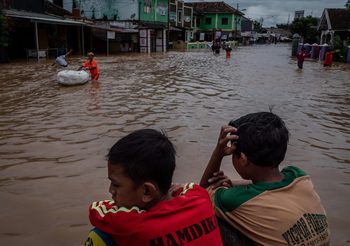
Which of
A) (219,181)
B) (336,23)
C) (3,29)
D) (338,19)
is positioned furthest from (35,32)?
(338,19)

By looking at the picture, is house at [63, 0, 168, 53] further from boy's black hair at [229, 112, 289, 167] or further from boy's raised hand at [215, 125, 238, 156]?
boy's black hair at [229, 112, 289, 167]

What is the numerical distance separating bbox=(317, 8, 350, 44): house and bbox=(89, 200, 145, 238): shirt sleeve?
122 feet

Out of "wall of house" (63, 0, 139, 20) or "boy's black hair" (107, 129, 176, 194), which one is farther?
"wall of house" (63, 0, 139, 20)

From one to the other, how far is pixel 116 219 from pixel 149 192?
0.18m

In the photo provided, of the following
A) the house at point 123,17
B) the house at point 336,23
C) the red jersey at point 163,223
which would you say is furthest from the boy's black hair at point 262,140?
the house at point 336,23

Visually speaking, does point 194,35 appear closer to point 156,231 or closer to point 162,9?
point 162,9

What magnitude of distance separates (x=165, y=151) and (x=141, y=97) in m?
8.92

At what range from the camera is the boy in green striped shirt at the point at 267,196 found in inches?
66.7

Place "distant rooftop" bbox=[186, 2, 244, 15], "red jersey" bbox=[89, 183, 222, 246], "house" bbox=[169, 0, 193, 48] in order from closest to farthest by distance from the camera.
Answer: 1. "red jersey" bbox=[89, 183, 222, 246]
2. "house" bbox=[169, 0, 193, 48]
3. "distant rooftop" bbox=[186, 2, 244, 15]

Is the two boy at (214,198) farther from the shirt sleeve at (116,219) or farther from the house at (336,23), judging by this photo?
the house at (336,23)

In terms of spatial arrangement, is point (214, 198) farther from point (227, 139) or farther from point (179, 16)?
point (179, 16)

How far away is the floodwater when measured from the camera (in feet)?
12.4

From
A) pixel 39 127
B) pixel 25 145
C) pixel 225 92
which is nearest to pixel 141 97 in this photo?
pixel 225 92

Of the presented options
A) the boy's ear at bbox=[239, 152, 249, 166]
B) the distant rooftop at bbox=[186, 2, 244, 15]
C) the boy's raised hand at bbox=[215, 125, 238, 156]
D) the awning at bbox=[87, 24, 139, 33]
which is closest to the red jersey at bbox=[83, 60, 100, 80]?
the boy's raised hand at bbox=[215, 125, 238, 156]
